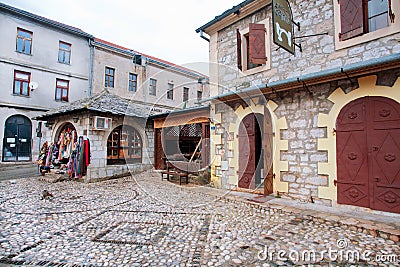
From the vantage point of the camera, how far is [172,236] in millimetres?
3416

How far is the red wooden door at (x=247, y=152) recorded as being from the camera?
6.08m

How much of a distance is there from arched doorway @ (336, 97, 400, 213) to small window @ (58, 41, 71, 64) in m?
15.9

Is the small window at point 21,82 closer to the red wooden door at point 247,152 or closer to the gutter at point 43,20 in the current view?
the gutter at point 43,20

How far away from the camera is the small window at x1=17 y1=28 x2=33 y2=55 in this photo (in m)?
13.1

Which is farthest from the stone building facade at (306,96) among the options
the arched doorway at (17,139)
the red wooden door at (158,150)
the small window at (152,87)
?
the arched doorway at (17,139)

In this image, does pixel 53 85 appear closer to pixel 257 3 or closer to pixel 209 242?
pixel 257 3

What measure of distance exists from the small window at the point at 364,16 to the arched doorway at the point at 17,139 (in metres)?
15.7

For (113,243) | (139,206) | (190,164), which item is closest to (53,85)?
(190,164)

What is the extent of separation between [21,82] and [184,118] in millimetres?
10976

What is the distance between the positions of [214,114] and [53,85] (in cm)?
1223

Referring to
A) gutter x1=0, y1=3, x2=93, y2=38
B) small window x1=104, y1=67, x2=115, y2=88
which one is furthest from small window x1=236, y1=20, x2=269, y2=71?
gutter x1=0, y1=3, x2=93, y2=38

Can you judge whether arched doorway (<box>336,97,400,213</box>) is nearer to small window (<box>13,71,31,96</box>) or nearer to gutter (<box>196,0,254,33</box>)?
gutter (<box>196,0,254,33</box>)

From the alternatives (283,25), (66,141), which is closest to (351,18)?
(283,25)

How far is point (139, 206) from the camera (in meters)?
5.09
